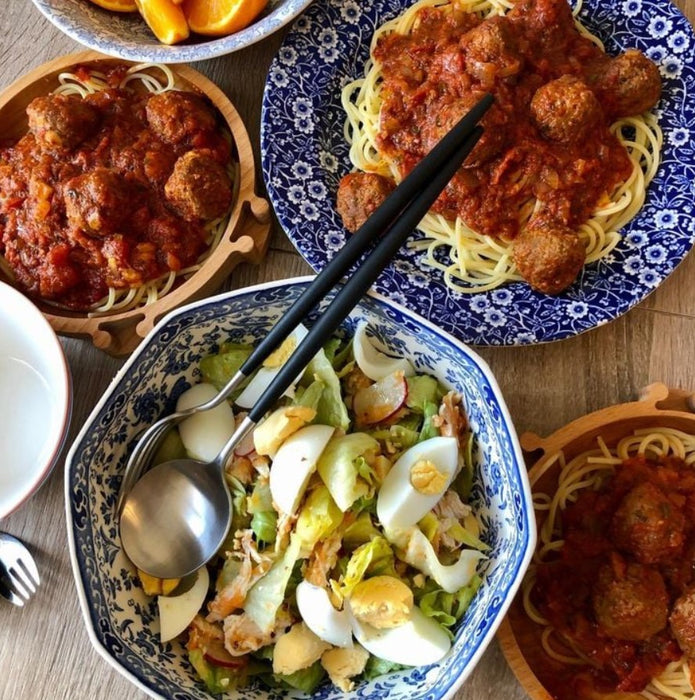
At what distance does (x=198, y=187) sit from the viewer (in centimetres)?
213

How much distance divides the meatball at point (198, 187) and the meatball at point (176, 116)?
81mm

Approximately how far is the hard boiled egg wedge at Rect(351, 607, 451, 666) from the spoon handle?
0.56 m

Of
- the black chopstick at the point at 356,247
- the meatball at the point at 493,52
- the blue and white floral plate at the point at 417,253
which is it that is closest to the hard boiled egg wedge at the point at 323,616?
the black chopstick at the point at 356,247

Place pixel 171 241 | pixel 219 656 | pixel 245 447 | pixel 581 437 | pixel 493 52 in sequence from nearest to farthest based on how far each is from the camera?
pixel 219 656 → pixel 245 447 → pixel 581 437 → pixel 493 52 → pixel 171 241

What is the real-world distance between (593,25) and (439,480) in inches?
61.1

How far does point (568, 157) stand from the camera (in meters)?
2.17

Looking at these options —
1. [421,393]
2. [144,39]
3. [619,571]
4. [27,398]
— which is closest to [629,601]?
[619,571]

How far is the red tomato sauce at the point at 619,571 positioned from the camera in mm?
1873

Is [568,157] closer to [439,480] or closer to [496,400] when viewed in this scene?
[496,400]

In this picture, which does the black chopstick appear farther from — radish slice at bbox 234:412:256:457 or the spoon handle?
radish slice at bbox 234:412:256:457

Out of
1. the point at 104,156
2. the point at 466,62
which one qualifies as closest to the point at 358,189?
the point at 466,62

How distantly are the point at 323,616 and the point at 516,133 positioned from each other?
1.45 meters

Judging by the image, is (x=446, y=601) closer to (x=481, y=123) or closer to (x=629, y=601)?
(x=629, y=601)

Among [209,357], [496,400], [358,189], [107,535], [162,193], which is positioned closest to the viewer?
[496,400]
